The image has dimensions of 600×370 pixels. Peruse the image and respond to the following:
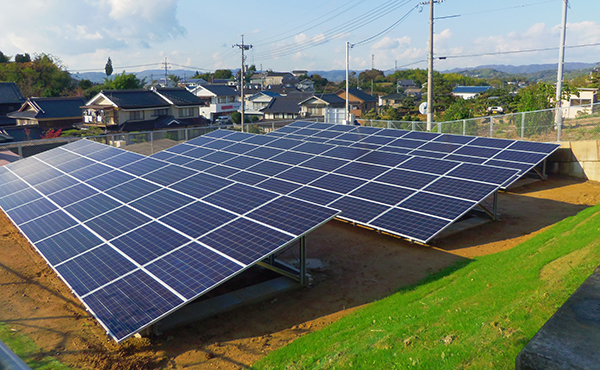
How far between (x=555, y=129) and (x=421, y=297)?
2047cm

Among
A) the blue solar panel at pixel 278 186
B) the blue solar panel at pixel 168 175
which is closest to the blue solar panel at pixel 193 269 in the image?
the blue solar panel at pixel 278 186

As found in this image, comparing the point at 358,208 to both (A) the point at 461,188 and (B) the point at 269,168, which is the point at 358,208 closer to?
(A) the point at 461,188

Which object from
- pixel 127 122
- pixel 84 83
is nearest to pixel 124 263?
pixel 127 122

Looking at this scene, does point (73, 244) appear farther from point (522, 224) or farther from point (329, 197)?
point (522, 224)

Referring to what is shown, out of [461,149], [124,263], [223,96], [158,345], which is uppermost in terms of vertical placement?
[223,96]

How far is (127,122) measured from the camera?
181ft

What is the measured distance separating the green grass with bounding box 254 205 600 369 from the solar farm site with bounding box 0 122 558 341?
7.03 ft

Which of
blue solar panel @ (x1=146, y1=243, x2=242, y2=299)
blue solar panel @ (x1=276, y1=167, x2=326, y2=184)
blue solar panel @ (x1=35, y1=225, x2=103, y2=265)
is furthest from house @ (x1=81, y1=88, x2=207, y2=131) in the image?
blue solar panel @ (x1=146, y1=243, x2=242, y2=299)

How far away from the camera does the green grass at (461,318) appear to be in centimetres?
679

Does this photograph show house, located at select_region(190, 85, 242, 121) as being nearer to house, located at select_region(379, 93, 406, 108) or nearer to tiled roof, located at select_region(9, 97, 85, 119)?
tiled roof, located at select_region(9, 97, 85, 119)

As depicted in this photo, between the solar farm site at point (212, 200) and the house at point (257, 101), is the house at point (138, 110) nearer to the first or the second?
the solar farm site at point (212, 200)

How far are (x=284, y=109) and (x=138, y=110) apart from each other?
26949 millimetres

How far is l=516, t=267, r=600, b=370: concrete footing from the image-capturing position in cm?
485

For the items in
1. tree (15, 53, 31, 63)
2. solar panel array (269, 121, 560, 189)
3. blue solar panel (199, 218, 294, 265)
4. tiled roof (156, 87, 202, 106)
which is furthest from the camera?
tree (15, 53, 31, 63)
